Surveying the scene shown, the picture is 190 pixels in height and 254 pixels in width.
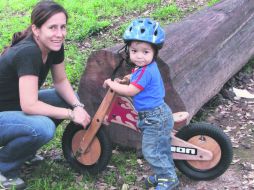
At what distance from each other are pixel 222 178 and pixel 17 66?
2.18 metres

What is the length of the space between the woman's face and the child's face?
626mm

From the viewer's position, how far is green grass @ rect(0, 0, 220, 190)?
4340 millimetres

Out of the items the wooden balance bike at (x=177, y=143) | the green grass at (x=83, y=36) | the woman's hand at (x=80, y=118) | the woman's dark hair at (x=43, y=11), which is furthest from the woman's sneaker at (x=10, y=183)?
the woman's dark hair at (x=43, y=11)

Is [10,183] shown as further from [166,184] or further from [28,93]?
[166,184]

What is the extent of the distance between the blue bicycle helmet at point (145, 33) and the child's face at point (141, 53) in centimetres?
6

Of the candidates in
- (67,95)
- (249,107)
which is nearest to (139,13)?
(249,107)

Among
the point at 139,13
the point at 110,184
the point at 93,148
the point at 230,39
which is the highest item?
the point at 139,13

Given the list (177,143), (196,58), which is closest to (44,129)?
(177,143)

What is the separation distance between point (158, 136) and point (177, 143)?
350mm

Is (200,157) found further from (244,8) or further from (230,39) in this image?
(244,8)

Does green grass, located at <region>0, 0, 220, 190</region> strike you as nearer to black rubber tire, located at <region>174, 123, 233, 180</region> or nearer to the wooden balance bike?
the wooden balance bike

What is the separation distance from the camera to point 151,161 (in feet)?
12.9

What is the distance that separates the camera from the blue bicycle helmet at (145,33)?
11.9ft

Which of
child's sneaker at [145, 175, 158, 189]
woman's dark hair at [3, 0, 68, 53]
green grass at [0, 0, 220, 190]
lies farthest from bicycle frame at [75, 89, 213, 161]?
woman's dark hair at [3, 0, 68, 53]
